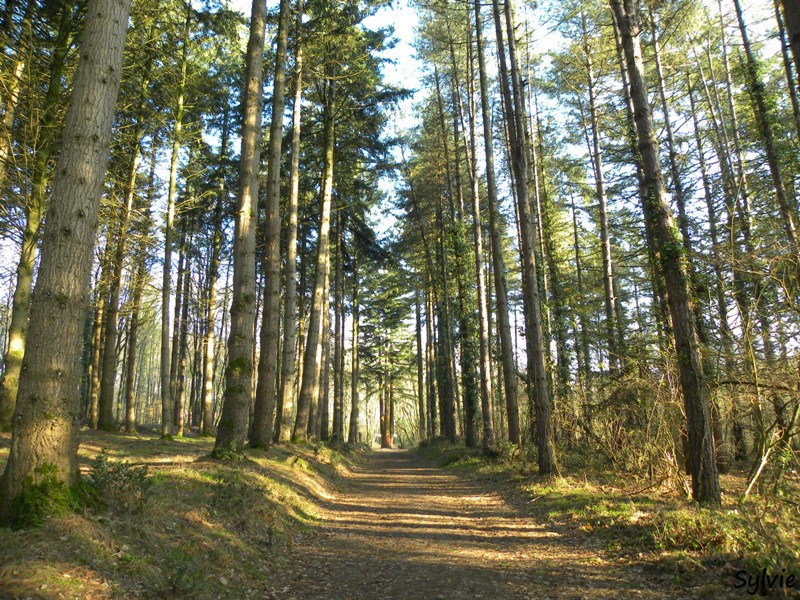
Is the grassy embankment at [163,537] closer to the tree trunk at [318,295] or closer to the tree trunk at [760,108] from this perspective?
the tree trunk at [318,295]

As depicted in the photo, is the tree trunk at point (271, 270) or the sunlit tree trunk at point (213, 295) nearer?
the tree trunk at point (271, 270)

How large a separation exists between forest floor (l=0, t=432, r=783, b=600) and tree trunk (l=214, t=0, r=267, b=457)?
864mm

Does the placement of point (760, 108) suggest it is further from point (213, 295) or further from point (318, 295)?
point (213, 295)

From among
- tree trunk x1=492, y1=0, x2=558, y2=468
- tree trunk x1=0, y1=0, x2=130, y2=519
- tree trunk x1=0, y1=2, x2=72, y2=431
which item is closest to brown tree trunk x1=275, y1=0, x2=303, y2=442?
tree trunk x1=0, y1=2, x2=72, y2=431

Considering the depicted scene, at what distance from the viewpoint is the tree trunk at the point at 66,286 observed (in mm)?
3959

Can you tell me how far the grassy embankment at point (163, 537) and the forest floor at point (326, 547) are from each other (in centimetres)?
1

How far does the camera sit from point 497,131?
777 inches

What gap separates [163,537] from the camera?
461 cm

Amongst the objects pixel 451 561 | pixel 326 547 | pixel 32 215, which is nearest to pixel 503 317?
pixel 326 547

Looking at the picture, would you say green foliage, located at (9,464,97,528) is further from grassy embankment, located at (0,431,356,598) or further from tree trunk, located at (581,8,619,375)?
tree trunk, located at (581,8,619,375)

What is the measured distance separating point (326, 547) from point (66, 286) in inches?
188

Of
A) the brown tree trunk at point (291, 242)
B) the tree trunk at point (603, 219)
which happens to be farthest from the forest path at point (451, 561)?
the tree trunk at point (603, 219)

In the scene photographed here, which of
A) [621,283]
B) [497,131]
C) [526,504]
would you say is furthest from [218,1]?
[621,283]

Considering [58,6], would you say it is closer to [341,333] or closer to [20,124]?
[20,124]
